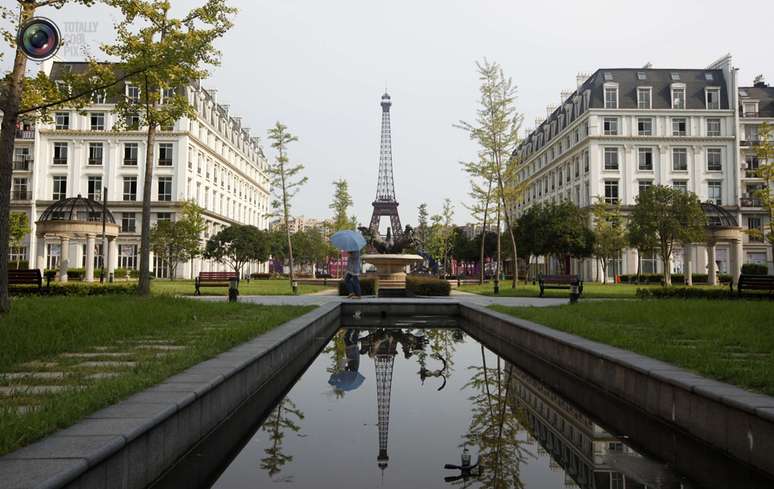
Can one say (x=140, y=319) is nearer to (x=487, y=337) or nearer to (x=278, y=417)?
(x=278, y=417)

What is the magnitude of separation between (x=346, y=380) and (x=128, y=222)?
50.7 m

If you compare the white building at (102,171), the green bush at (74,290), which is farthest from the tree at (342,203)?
the green bush at (74,290)

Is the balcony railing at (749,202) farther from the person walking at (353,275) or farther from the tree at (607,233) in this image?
the person walking at (353,275)

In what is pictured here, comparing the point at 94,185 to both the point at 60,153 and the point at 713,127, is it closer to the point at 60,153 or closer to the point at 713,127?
the point at 60,153

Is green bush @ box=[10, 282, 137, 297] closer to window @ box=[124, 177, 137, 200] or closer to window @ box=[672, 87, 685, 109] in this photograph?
window @ box=[124, 177, 137, 200]

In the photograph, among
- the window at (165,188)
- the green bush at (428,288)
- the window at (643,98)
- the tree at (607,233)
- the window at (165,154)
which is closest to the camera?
the green bush at (428,288)

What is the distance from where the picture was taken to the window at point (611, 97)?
5450cm

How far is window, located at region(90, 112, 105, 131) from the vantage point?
5391 cm

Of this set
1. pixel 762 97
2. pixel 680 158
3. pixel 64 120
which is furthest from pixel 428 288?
pixel 762 97

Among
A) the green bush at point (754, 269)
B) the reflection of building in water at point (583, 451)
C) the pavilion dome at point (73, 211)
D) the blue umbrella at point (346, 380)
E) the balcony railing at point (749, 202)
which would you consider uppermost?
the balcony railing at point (749, 202)

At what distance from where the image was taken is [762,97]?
200 ft

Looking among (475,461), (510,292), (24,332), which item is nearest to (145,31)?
(24,332)

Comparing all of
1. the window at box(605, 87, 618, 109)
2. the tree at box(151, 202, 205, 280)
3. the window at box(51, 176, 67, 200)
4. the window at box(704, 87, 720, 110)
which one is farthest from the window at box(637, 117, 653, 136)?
the window at box(51, 176, 67, 200)

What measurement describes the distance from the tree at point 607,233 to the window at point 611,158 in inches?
208
